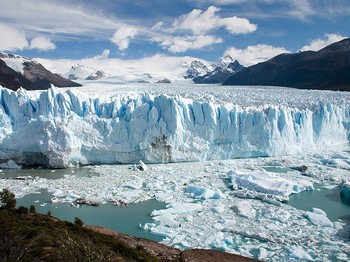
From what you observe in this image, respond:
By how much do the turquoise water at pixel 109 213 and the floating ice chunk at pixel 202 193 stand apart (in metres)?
1.16

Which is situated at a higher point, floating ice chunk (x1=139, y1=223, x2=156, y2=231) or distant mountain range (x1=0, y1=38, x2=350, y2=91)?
distant mountain range (x1=0, y1=38, x2=350, y2=91)

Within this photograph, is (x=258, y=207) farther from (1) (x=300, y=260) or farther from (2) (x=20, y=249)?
(2) (x=20, y=249)

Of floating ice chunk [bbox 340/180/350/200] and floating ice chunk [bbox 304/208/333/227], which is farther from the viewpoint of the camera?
floating ice chunk [bbox 340/180/350/200]

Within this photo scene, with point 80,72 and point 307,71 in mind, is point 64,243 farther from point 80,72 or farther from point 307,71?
point 80,72

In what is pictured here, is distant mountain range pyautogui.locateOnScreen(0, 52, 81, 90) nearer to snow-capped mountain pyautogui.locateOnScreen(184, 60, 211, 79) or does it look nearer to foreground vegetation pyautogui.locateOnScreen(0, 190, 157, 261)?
foreground vegetation pyautogui.locateOnScreen(0, 190, 157, 261)

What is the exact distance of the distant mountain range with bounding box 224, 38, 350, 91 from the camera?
1887 inches

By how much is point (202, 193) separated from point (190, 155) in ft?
15.3

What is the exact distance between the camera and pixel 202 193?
10.4 metres

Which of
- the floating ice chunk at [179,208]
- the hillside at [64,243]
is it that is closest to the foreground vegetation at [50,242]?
the hillside at [64,243]

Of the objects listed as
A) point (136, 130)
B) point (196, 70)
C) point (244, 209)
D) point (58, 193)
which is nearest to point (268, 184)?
point (244, 209)

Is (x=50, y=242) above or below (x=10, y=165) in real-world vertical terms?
above

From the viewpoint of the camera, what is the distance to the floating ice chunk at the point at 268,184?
1049cm

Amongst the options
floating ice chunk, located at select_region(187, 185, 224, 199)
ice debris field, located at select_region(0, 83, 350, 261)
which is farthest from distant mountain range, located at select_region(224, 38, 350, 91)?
floating ice chunk, located at select_region(187, 185, 224, 199)

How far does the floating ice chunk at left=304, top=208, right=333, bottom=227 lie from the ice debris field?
0.02m
